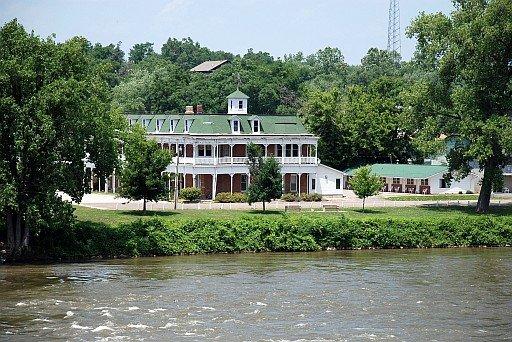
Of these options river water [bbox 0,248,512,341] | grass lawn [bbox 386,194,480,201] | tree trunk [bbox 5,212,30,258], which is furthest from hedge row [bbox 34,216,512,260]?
grass lawn [bbox 386,194,480,201]

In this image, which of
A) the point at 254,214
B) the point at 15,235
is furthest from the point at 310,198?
the point at 15,235

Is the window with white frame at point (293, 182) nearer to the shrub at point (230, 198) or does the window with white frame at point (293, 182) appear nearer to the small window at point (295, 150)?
the small window at point (295, 150)

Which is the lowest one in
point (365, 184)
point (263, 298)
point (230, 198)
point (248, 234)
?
point (263, 298)

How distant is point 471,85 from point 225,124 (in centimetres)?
2104

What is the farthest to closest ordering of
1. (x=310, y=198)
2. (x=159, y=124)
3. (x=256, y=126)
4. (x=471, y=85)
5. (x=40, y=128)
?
1. (x=159, y=124)
2. (x=256, y=126)
3. (x=310, y=198)
4. (x=471, y=85)
5. (x=40, y=128)

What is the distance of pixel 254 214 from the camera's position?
6500cm

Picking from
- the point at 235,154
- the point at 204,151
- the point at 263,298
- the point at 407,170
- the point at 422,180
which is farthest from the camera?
the point at 407,170

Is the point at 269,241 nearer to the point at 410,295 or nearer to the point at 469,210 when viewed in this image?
the point at 410,295

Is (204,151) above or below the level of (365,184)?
above

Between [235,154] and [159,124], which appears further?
[159,124]

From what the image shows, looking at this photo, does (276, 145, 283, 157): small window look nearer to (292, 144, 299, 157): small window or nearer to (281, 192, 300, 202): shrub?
(292, 144, 299, 157): small window

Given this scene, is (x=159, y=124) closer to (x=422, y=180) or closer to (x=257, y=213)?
(x=257, y=213)

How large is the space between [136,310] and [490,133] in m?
34.8

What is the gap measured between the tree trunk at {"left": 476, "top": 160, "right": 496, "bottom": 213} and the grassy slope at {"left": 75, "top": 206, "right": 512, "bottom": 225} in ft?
2.12
